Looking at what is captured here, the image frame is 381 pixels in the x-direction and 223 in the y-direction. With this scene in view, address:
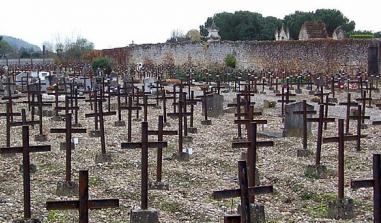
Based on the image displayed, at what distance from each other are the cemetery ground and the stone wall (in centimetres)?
2608

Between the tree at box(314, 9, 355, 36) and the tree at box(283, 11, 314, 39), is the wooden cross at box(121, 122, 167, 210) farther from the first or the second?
the tree at box(314, 9, 355, 36)

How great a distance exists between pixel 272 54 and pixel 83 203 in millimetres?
41822

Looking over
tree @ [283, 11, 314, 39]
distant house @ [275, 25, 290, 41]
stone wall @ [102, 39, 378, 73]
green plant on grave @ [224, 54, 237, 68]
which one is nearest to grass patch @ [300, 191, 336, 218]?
stone wall @ [102, 39, 378, 73]

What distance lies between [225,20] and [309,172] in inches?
2326

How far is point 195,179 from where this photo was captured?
39.1 feet

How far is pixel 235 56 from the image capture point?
49.8 m

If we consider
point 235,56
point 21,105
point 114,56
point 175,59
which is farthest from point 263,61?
point 21,105

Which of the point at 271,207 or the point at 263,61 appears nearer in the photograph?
the point at 271,207

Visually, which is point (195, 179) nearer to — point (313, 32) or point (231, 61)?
point (231, 61)

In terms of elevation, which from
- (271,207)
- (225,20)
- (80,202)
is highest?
(225,20)

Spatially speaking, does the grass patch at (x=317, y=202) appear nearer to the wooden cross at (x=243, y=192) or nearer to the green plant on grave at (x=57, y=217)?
the wooden cross at (x=243, y=192)

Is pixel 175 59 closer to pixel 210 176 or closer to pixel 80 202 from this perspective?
pixel 210 176

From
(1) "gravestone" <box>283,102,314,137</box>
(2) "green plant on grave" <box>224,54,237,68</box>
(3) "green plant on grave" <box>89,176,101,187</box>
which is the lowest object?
(3) "green plant on grave" <box>89,176,101,187</box>

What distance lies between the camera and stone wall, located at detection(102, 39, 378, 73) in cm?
4284
